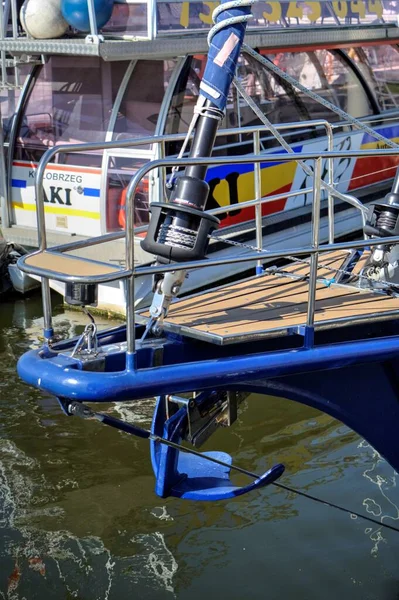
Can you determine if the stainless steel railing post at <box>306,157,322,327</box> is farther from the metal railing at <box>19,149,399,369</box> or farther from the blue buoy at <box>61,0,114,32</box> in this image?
the blue buoy at <box>61,0,114,32</box>

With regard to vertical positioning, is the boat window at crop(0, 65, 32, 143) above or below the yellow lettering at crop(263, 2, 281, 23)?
below

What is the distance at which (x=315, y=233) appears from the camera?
3.85 meters

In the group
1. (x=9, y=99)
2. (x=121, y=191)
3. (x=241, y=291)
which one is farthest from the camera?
(x=9, y=99)

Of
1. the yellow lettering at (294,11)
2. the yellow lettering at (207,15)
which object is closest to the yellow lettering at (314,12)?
the yellow lettering at (294,11)

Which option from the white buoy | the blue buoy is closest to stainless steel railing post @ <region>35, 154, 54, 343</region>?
the blue buoy

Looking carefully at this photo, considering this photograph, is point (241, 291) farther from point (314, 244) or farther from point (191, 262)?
point (191, 262)

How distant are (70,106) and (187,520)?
533 cm

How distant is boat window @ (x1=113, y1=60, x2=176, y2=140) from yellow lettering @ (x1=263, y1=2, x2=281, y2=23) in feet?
4.02

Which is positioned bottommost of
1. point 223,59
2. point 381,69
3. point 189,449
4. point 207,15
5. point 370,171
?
point 189,449

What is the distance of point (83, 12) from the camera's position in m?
7.93

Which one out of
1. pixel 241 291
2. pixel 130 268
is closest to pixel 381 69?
pixel 241 291

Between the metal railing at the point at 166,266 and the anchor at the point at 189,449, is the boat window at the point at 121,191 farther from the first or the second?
the metal railing at the point at 166,266

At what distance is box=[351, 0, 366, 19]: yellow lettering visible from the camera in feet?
32.1

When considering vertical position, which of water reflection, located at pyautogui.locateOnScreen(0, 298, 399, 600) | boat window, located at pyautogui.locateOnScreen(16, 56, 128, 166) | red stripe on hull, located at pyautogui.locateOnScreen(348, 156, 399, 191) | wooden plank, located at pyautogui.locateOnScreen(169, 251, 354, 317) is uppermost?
boat window, located at pyautogui.locateOnScreen(16, 56, 128, 166)
